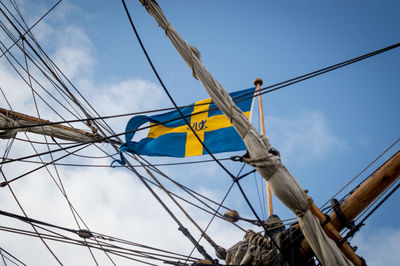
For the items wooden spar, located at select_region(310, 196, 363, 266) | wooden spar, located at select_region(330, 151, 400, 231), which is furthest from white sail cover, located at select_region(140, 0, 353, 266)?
wooden spar, located at select_region(330, 151, 400, 231)

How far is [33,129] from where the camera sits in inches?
383

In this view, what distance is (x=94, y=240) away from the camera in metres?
5.93

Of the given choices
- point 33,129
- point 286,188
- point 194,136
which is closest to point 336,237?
point 286,188

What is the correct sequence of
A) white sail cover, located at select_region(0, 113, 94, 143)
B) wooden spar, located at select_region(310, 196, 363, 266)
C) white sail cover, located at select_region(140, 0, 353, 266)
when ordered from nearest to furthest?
white sail cover, located at select_region(140, 0, 353, 266) → wooden spar, located at select_region(310, 196, 363, 266) → white sail cover, located at select_region(0, 113, 94, 143)

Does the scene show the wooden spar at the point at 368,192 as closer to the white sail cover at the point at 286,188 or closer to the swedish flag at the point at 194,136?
the white sail cover at the point at 286,188

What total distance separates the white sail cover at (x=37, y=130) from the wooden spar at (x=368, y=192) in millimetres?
7416

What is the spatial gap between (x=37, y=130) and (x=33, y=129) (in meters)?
0.18

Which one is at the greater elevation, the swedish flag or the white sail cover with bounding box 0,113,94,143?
the white sail cover with bounding box 0,113,94,143

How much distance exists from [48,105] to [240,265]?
299 inches

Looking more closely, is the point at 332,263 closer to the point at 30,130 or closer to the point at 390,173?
the point at 390,173

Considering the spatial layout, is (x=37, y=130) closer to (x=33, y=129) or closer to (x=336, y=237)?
(x=33, y=129)

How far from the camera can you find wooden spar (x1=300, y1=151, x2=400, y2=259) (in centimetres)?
455

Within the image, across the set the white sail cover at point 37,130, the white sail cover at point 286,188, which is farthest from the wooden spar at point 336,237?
the white sail cover at point 37,130

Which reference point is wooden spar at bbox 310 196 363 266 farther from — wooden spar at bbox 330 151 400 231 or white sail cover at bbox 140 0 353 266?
white sail cover at bbox 140 0 353 266
